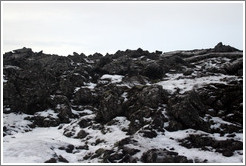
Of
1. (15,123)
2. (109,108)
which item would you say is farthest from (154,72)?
(15,123)

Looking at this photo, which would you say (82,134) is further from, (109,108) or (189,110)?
(189,110)

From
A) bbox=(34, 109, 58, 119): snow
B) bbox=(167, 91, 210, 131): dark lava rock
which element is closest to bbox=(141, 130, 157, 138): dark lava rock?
bbox=(167, 91, 210, 131): dark lava rock

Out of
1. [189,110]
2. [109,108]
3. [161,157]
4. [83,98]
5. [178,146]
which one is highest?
[189,110]

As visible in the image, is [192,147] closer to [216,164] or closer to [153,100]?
[216,164]

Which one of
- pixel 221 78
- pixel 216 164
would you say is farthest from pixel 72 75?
pixel 216 164

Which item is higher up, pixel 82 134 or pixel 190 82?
pixel 190 82

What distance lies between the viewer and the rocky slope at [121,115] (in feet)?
108

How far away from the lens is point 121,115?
44.0m

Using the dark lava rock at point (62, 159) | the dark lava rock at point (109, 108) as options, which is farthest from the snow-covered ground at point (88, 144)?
the dark lava rock at point (109, 108)

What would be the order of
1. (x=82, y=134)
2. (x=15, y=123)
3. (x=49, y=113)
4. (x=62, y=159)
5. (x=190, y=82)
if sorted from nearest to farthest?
1. (x=62, y=159)
2. (x=82, y=134)
3. (x=15, y=123)
4. (x=49, y=113)
5. (x=190, y=82)

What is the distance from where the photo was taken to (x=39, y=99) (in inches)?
2039

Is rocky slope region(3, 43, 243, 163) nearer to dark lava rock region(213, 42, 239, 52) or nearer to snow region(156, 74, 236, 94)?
snow region(156, 74, 236, 94)

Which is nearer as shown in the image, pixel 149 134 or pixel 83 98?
pixel 149 134

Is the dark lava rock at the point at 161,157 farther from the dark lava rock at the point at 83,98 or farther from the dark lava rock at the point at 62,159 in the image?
the dark lava rock at the point at 83,98
